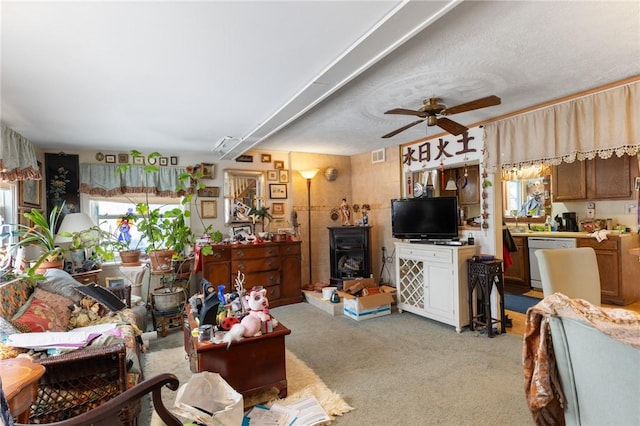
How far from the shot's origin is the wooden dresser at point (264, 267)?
4.15 meters

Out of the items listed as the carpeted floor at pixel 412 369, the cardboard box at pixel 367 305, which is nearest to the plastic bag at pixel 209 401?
the carpeted floor at pixel 412 369

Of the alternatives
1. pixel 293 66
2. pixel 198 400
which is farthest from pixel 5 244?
pixel 293 66

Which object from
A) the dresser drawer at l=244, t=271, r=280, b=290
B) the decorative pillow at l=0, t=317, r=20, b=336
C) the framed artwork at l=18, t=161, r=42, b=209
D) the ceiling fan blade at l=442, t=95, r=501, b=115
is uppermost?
the ceiling fan blade at l=442, t=95, r=501, b=115

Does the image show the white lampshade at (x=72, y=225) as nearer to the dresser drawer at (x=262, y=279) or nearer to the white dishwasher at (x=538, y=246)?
the dresser drawer at (x=262, y=279)

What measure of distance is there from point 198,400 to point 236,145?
3.01 metres

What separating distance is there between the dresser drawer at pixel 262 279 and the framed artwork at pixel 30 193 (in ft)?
8.44

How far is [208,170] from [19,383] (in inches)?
150

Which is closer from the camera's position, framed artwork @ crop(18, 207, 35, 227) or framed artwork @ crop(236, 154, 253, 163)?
framed artwork @ crop(18, 207, 35, 227)

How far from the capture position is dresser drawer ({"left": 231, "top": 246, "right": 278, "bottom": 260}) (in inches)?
168

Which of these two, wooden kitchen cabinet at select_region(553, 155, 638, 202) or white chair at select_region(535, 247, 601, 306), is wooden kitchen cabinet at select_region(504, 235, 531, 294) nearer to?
wooden kitchen cabinet at select_region(553, 155, 638, 202)

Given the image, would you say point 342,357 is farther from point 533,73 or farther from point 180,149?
point 180,149

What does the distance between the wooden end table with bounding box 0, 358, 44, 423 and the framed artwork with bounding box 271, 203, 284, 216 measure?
3.79 m

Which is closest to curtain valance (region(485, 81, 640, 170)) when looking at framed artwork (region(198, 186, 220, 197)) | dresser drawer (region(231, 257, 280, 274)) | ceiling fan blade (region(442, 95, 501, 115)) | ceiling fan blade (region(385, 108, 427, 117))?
ceiling fan blade (region(442, 95, 501, 115))

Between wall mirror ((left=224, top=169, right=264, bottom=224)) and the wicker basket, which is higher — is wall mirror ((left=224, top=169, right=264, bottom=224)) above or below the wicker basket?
above
